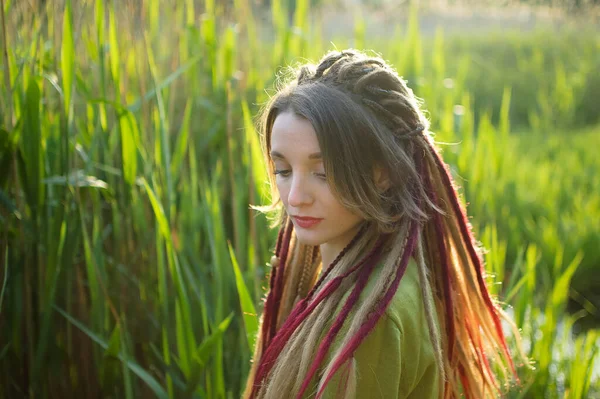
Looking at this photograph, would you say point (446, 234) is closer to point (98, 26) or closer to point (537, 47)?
point (98, 26)

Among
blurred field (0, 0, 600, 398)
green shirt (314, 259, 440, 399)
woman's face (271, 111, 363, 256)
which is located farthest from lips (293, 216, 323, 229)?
blurred field (0, 0, 600, 398)

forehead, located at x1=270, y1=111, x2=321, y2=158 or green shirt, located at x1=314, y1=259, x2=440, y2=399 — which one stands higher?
forehead, located at x1=270, y1=111, x2=321, y2=158

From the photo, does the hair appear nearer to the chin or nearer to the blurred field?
the chin

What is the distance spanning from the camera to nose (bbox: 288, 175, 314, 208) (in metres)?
0.91

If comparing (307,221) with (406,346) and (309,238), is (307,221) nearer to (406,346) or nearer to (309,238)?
(309,238)

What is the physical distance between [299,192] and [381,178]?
0.11m

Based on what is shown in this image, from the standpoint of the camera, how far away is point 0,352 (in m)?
1.28

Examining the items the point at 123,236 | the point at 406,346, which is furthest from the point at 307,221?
the point at 123,236

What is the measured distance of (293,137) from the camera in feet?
3.00

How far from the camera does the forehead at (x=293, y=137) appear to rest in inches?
35.6

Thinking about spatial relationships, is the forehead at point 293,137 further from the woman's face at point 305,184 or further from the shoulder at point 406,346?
the shoulder at point 406,346

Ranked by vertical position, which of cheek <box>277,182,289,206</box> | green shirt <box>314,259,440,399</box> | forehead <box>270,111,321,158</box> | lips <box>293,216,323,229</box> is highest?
forehead <box>270,111,321,158</box>

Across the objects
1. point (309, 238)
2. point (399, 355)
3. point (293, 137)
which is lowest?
point (399, 355)

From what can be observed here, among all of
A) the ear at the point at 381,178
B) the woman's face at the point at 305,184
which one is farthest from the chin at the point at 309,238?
the ear at the point at 381,178
